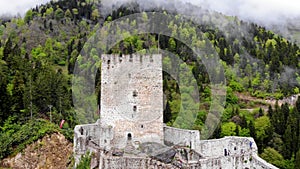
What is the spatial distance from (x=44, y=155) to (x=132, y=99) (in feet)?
38.6

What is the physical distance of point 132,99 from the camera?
26922 millimetres

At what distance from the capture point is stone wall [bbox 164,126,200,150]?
2734 centimetres

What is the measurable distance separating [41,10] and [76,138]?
11250 cm

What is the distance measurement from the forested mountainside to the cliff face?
80cm

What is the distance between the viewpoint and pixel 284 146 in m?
48.8

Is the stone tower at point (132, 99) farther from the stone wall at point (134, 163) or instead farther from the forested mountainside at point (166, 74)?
the forested mountainside at point (166, 74)

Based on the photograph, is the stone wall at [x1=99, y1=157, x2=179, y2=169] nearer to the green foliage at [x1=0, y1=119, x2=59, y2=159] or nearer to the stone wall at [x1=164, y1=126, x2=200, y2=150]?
the stone wall at [x1=164, y1=126, x2=200, y2=150]

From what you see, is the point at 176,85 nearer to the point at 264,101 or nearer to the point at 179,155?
the point at 264,101

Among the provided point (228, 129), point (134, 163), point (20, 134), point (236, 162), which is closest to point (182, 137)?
point (236, 162)

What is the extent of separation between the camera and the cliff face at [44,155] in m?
33.3

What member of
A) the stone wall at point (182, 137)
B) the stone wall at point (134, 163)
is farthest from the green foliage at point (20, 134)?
the stone wall at point (134, 163)

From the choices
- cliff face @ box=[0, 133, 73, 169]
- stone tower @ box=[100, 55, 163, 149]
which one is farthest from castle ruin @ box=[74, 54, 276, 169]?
cliff face @ box=[0, 133, 73, 169]

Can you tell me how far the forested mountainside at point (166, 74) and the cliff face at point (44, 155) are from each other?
0.80 metres

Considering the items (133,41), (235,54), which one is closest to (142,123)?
(133,41)
